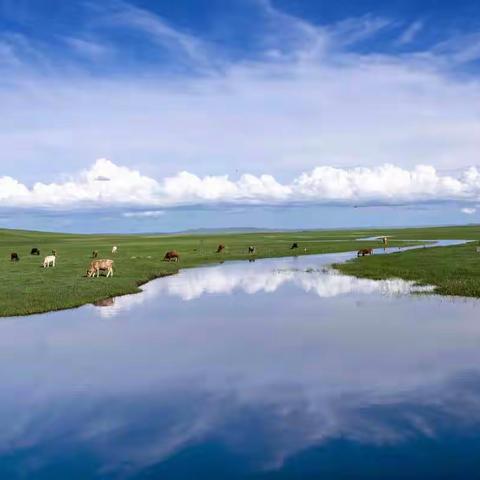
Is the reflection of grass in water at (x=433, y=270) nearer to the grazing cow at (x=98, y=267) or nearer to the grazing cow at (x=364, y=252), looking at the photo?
the grazing cow at (x=364, y=252)

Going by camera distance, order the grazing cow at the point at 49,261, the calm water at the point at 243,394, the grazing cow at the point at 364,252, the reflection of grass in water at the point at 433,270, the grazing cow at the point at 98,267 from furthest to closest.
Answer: the grazing cow at the point at 364,252, the grazing cow at the point at 49,261, the grazing cow at the point at 98,267, the reflection of grass in water at the point at 433,270, the calm water at the point at 243,394

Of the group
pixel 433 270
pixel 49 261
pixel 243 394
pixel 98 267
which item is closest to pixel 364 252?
pixel 433 270

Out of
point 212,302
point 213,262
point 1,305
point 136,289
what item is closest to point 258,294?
point 212,302

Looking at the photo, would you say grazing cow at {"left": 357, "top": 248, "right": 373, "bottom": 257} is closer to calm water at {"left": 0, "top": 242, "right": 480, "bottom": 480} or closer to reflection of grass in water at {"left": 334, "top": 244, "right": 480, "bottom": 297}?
reflection of grass in water at {"left": 334, "top": 244, "right": 480, "bottom": 297}

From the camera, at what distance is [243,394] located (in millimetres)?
16578

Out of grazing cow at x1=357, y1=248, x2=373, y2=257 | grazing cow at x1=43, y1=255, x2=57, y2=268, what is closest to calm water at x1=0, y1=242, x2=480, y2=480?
grazing cow at x1=43, y1=255, x2=57, y2=268

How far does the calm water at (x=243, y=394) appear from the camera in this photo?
482 inches

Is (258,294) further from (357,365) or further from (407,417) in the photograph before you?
(407,417)

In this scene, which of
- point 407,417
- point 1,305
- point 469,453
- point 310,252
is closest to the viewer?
point 469,453

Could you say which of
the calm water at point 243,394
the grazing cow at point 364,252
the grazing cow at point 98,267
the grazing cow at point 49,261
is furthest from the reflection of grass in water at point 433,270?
the grazing cow at point 49,261

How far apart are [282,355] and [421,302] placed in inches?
560

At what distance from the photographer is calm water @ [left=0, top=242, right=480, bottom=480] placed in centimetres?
1223

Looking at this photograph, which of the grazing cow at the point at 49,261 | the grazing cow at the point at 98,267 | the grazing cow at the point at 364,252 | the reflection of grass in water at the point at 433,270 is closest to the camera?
the reflection of grass in water at the point at 433,270

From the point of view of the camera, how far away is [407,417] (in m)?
14.4
